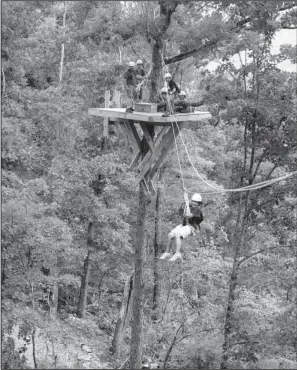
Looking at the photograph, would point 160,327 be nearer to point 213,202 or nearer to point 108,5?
point 213,202

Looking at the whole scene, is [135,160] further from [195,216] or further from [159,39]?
[159,39]

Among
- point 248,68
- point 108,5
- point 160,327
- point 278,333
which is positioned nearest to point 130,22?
point 108,5

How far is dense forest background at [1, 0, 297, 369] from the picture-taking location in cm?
841

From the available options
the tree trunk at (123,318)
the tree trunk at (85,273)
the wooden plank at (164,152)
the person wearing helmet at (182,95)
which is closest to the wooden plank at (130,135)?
the wooden plank at (164,152)

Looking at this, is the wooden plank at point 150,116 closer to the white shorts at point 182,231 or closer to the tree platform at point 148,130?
the tree platform at point 148,130

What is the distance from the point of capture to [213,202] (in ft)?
52.1

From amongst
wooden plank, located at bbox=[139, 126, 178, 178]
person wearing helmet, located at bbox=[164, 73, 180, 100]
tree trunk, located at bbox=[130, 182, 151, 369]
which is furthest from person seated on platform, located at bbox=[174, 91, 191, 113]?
tree trunk, located at bbox=[130, 182, 151, 369]

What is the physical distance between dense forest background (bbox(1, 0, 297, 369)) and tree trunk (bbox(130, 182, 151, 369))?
0.70 meters

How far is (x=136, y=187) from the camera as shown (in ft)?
42.0

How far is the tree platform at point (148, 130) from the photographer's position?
7.77 meters

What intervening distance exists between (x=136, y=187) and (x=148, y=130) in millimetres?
4310

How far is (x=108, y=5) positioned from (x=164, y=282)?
829 centimetres

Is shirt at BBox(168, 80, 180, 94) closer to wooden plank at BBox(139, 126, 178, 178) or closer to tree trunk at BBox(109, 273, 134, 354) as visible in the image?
wooden plank at BBox(139, 126, 178, 178)

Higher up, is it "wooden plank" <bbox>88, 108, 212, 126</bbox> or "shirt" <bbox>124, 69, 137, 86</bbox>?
"shirt" <bbox>124, 69, 137, 86</bbox>
